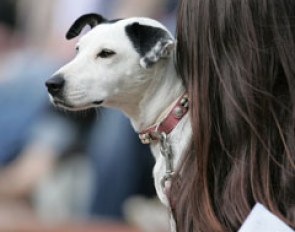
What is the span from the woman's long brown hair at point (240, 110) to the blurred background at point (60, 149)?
5.26 ft

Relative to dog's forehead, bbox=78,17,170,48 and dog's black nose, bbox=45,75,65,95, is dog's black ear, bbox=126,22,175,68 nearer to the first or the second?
dog's forehead, bbox=78,17,170,48

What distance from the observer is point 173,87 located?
1.98 metres

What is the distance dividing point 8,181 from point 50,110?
359mm

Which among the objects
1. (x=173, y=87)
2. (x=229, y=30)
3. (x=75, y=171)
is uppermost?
(x=229, y=30)

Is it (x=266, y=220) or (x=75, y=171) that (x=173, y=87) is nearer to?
(x=266, y=220)

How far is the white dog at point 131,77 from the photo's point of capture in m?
1.99

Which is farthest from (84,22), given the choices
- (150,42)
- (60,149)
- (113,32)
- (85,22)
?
(60,149)

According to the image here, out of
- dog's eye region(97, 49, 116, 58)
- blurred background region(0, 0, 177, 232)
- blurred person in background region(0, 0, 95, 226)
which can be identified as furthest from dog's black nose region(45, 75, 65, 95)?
blurred person in background region(0, 0, 95, 226)

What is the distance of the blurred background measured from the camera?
3.33m

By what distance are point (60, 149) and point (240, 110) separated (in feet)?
6.75

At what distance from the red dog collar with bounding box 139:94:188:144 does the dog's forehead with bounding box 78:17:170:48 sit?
209mm

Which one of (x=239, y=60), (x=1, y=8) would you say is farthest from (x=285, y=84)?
(x=1, y=8)

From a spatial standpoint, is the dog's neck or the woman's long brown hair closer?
the woman's long brown hair

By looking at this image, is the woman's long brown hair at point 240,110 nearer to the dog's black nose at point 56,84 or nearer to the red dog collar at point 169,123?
the red dog collar at point 169,123
